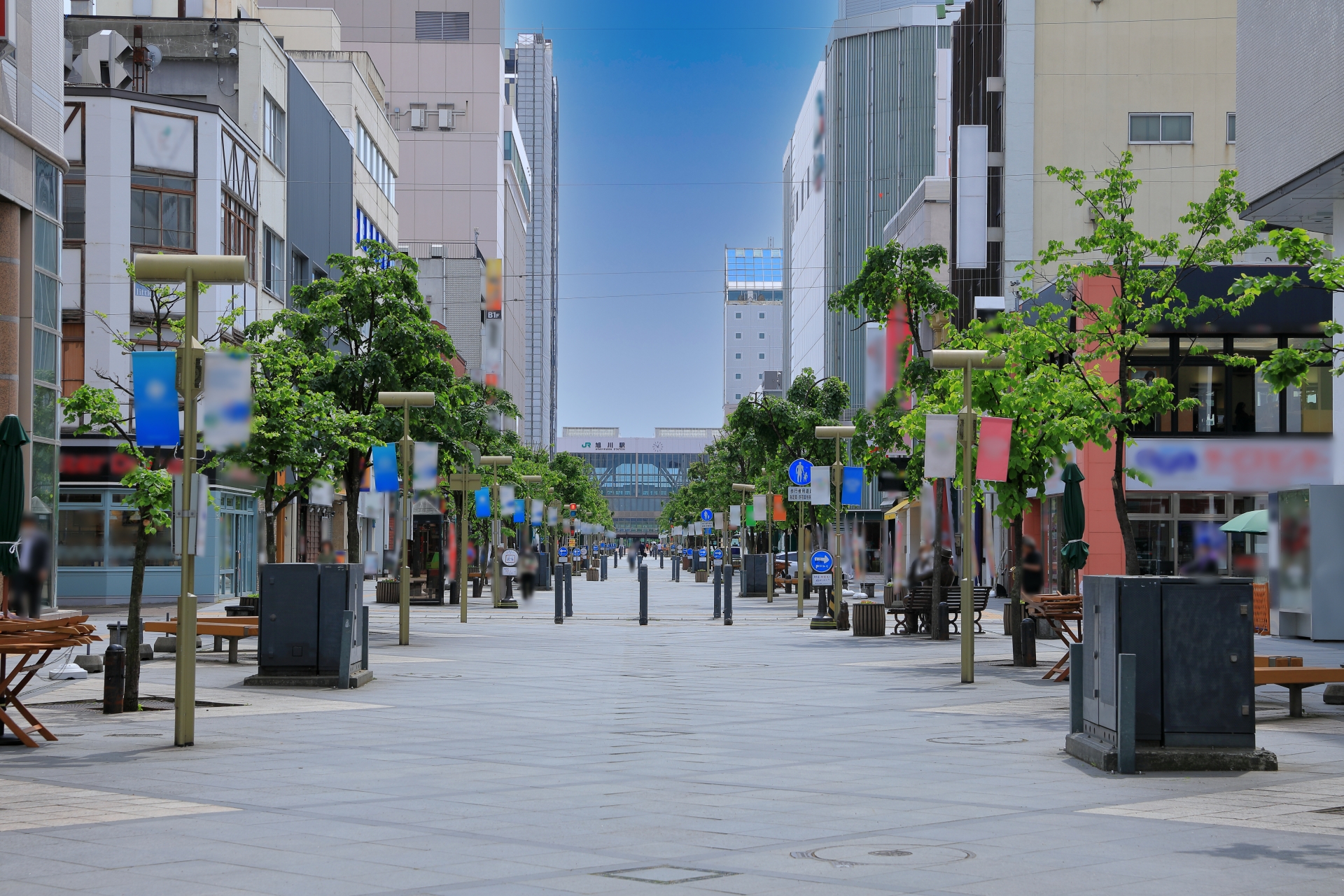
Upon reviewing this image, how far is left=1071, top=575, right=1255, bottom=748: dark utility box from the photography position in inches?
419

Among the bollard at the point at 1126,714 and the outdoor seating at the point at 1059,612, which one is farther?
the outdoor seating at the point at 1059,612

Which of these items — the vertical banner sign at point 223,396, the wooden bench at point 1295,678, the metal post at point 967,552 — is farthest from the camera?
the metal post at point 967,552

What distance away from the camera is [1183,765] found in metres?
10.8

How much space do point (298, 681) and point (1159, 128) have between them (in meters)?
38.5

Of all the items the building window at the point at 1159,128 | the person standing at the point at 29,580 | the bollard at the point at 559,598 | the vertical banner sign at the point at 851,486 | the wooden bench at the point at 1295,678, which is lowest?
the bollard at the point at 559,598

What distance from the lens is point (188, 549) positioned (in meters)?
12.5

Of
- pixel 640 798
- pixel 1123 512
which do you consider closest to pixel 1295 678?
pixel 1123 512

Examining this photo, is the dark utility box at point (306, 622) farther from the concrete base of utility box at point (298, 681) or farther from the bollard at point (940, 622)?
the bollard at point (940, 622)

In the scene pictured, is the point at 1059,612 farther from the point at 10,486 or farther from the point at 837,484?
the point at 837,484

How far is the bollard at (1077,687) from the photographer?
470 inches

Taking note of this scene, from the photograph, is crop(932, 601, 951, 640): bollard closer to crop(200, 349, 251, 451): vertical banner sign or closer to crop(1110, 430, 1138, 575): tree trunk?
crop(1110, 430, 1138, 575): tree trunk

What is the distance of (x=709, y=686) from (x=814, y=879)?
11.5 metres

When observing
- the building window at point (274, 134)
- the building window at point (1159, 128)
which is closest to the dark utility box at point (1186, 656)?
the building window at point (1159, 128)

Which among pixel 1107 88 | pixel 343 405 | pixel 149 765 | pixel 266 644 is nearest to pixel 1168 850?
pixel 149 765
